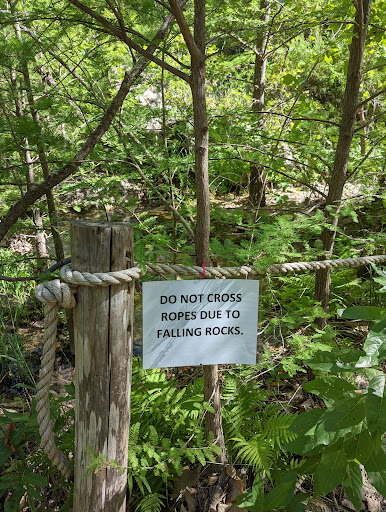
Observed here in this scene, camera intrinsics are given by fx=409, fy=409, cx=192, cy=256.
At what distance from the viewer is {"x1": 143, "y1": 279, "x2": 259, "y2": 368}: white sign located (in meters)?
1.54

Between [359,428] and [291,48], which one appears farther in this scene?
[291,48]

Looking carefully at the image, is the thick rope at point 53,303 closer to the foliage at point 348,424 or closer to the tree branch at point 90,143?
the foliage at point 348,424

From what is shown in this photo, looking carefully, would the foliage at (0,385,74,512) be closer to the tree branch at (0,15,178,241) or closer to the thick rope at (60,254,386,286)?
the thick rope at (60,254,386,286)

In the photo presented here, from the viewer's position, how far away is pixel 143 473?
1.72 metres

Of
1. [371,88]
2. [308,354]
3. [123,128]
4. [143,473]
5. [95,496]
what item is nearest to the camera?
[95,496]

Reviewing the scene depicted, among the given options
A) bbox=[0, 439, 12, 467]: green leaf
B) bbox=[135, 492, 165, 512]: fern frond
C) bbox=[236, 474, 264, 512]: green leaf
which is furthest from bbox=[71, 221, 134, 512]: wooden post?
bbox=[236, 474, 264, 512]: green leaf

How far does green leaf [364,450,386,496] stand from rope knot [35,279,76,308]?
1.16 m

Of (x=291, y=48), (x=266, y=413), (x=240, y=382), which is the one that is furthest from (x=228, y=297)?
(x=291, y=48)

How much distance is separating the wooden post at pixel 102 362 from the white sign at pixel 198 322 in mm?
94

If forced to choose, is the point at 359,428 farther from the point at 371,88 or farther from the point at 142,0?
the point at 371,88

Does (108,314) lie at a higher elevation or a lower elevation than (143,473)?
higher

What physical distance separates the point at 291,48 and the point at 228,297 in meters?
2.56

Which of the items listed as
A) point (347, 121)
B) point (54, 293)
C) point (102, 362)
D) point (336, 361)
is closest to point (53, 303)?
point (54, 293)

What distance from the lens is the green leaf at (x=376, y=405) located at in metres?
1.19
